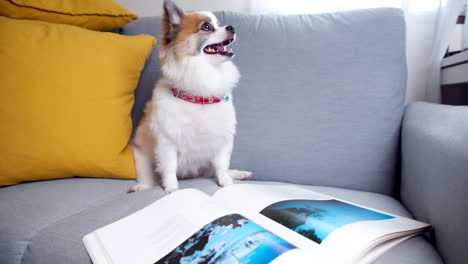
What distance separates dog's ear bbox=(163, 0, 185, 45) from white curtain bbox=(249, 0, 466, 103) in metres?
0.64

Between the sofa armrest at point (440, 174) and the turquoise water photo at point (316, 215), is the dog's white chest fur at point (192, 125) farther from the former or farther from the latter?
the sofa armrest at point (440, 174)

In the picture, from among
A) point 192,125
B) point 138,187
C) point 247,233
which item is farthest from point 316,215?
point 138,187

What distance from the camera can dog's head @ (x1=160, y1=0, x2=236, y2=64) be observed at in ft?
3.37

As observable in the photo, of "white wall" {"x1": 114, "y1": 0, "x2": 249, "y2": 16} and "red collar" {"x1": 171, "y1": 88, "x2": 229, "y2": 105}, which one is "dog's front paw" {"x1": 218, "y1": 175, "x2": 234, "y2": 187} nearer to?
"red collar" {"x1": 171, "y1": 88, "x2": 229, "y2": 105}

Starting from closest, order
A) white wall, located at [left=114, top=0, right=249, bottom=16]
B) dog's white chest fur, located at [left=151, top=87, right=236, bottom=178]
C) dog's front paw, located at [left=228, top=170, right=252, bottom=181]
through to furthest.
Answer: dog's white chest fur, located at [left=151, top=87, right=236, bottom=178] < dog's front paw, located at [left=228, top=170, right=252, bottom=181] < white wall, located at [left=114, top=0, right=249, bottom=16]

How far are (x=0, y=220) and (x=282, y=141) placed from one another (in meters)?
0.97

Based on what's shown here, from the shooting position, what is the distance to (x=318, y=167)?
112cm

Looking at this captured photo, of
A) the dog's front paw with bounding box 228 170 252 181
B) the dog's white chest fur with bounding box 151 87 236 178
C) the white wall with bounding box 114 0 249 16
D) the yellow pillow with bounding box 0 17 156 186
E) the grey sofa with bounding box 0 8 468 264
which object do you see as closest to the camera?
the grey sofa with bounding box 0 8 468 264

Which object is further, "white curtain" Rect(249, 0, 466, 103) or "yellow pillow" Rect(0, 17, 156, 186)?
"white curtain" Rect(249, 0, 466, 103)

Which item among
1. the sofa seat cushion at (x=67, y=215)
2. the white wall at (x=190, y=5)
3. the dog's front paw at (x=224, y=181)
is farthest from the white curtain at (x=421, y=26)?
the dog's front paw at (x=224, y=181)

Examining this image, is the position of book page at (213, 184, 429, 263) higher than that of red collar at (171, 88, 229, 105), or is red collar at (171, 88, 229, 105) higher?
red collar at (171, 88, 229, 105)

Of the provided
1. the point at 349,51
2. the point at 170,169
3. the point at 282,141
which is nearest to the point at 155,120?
the point at 170,169

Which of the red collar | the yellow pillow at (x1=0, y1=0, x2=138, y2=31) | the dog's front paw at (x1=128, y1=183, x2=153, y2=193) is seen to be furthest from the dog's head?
the dog's front paw at (x1=128, y1=183, x2=153, y2=193)

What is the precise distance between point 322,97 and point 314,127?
0.13 m
